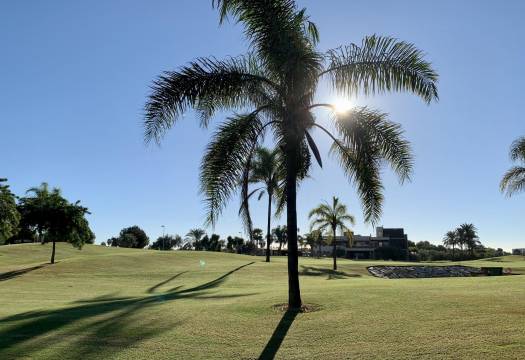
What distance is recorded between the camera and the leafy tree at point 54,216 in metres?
35.8

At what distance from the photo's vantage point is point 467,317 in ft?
34.1

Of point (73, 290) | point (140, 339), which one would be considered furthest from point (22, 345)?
point (73, 290)

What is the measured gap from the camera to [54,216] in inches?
1415

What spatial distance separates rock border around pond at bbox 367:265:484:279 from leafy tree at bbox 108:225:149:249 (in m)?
99.5

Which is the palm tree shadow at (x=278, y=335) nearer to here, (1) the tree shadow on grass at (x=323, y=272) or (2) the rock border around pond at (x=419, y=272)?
(1) the tree shadow on grass at (x=323, y=272)

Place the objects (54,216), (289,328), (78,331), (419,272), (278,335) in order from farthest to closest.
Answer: (419,272) < (54,216) < (78,331) < (289,328) < (278,335)

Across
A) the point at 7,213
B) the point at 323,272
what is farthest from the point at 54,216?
the point at 323,272

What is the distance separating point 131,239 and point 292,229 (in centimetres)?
12498

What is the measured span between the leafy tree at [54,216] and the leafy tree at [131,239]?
3818 inches

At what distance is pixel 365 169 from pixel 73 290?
58.0ft

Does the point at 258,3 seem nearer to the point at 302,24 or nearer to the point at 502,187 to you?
the point at 302,24

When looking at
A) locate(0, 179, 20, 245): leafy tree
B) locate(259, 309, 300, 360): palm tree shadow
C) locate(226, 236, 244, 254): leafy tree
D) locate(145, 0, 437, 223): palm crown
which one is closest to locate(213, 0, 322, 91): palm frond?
locate(145, 0, 437, 223): palm crown

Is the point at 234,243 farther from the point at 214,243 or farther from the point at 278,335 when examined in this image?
the point at 278,335

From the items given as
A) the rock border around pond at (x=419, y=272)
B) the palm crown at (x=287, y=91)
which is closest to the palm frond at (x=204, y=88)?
the palm crown at (x=287, y=91)
